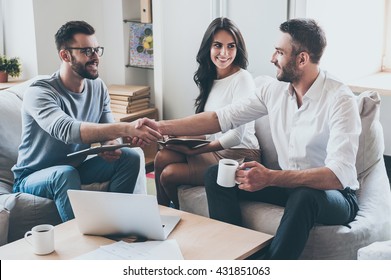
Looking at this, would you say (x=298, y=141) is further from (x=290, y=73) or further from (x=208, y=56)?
(x=208, y=56)

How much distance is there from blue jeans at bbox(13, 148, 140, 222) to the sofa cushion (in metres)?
1.07

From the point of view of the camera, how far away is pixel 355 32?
12.8ft

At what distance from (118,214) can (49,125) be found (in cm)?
82

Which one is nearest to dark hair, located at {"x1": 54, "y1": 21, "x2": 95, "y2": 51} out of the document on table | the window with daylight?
the document on table

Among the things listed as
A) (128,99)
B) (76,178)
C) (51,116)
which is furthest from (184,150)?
(128,99)

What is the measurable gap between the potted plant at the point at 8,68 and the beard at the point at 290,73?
2.18 metres

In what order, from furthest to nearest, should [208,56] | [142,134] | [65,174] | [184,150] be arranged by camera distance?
[208,56] < [184,150] < [142,134] < [65,174]

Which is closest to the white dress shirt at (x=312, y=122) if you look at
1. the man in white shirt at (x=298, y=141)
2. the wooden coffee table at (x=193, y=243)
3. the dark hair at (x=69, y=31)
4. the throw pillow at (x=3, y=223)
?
the man in white shirt at (x=298, y=141)

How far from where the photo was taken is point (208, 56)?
3115 mm

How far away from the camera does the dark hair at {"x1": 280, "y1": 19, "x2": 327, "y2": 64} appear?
243 cm

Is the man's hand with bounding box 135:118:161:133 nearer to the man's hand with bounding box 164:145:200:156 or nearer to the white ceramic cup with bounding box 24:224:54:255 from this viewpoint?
the man's hand with bounding box 164:145:200:156
